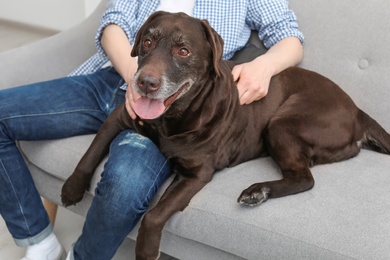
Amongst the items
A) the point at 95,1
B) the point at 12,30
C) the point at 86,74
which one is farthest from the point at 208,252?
the point at 12,30

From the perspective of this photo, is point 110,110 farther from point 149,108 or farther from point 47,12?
point 47,12

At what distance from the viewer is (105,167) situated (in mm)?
1411

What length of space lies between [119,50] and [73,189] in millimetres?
507

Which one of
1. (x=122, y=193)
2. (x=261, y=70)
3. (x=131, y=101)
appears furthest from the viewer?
(x=261, y=70)

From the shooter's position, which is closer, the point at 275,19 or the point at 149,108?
the point at 149,108

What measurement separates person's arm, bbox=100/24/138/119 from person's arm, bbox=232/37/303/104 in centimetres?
35

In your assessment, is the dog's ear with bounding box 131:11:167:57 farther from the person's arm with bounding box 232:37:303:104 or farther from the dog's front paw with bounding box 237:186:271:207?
the dog's front paw with bounding box 237:186:271:207

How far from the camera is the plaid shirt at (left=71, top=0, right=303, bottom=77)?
5.83 ft

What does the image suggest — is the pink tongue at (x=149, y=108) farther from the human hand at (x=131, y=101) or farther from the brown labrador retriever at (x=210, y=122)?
the human hand at (x=131, y=101)

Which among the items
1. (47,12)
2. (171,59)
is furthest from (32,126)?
(47,12)

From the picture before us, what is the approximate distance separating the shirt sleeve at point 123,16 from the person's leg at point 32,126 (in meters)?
0.25

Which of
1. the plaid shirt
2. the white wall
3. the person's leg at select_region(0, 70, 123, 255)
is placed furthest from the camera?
the white wall

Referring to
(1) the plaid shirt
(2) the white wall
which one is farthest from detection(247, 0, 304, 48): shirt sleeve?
(2) the white wall

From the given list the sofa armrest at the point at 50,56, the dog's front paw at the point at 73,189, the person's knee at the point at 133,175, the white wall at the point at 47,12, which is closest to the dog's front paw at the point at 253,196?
the person's knee at the point at 133,175
